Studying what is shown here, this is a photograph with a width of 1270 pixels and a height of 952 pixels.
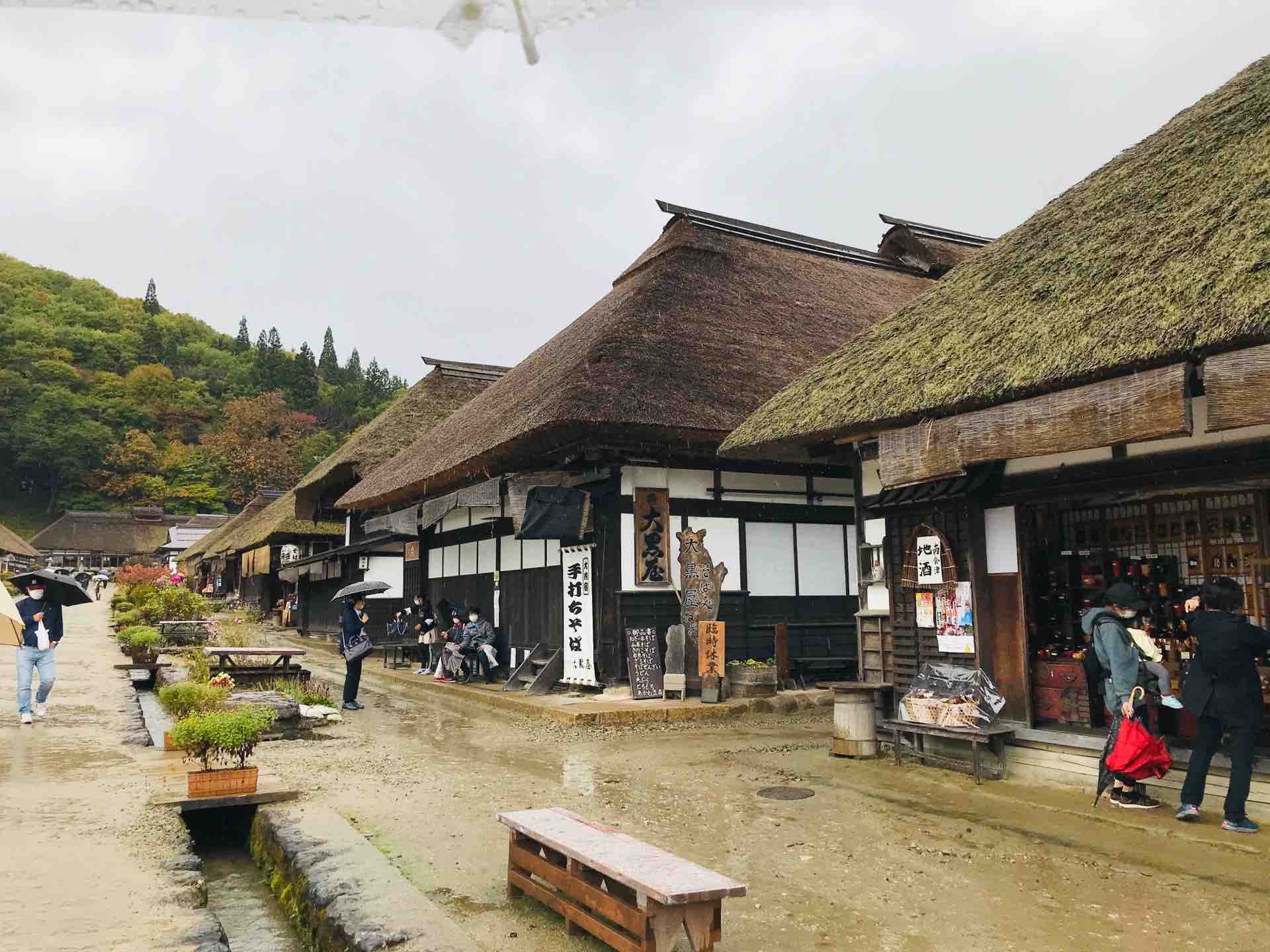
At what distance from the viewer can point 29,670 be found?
9547mm

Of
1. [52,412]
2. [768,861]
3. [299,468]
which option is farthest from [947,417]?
[52,412]

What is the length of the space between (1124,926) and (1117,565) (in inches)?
187

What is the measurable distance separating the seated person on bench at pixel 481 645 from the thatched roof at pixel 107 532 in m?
51.4

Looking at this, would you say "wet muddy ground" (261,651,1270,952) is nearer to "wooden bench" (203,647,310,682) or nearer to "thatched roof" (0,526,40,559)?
"wooden bench" (203,647,310,682)

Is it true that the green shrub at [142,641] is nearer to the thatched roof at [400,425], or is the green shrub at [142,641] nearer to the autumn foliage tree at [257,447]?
the thatched roof at [400,425]

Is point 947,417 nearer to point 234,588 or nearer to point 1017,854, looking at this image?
point 1017,854

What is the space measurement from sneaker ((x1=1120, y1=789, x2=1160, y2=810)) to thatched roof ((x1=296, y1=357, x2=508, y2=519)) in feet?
56.5

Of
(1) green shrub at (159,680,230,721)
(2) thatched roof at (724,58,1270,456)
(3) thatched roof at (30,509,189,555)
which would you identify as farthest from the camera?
(3) thatched roof at (30,509,189,555)

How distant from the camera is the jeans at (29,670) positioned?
31.0ft

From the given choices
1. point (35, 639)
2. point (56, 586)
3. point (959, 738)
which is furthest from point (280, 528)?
point (959, 738)

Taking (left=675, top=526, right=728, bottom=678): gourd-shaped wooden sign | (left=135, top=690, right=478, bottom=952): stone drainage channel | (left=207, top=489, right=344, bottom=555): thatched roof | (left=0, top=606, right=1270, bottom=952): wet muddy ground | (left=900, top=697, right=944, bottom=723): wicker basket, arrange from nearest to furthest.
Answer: (left=135, top=690, right=478, bottom=952): stone drainage channel → (left=0, top=606, right=1270, bottom=952): wet muddy ground → (left=900, top=697, right=944, bottom=723): wicker basket → (left=675, top=526, right=728, bottom=678): gourd-shaped wooden sign → (left=207, top=489, right=344, bottom=555): thatched roof

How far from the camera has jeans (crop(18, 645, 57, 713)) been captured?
31.0 feet

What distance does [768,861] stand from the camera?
496cm

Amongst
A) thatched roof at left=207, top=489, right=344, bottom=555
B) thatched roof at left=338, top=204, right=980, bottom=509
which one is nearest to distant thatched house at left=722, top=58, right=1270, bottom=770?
thatched roof at left=338, top=204, right=980, bottom=509
